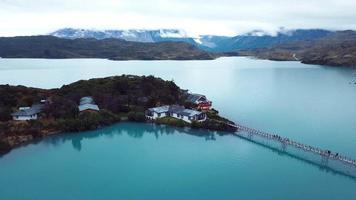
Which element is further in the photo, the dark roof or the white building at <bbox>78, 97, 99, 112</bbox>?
the dark roof

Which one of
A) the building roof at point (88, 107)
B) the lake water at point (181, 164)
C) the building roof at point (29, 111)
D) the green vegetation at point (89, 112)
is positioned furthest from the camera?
the building roof at point (88, 107)

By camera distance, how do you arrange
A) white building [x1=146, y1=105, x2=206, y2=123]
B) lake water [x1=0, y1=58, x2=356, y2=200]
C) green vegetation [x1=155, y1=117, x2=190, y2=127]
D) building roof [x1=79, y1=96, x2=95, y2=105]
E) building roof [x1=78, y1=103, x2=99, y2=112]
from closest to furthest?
lake water [x1=0, y1=58, x2=356, y2=200]
green vegetation [x1=155, y1=117, x2=190, y2=127]
white building [x1=146, y1=105, x2=206, y2=123]
building roof [x1=78, y1=103, x2=99, y2=112]
building roof [x1=79, y1=96, x2=95, y2=105]

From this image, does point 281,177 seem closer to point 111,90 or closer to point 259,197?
point 259,197

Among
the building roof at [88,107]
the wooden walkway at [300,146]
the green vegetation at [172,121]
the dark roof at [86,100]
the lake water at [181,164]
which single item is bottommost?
the lake water at [181,164]

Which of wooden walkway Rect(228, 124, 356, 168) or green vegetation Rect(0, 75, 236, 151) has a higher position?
green vegetation Rect(0, 75, 236, 151)

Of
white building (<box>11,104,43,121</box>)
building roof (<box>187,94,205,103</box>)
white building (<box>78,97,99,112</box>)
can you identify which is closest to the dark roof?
white building (<box>78,97,99,112</box>)

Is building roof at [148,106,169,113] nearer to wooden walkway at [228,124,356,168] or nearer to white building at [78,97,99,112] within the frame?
white building at [78,97,99,112]

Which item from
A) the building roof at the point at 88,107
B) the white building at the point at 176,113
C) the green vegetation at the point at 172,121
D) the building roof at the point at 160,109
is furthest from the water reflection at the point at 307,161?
the building roof at the point at 88,107

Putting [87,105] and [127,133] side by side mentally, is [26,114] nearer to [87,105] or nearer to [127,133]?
[87,105]

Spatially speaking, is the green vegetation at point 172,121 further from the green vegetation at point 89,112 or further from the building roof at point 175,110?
the building roof at point 175,110
